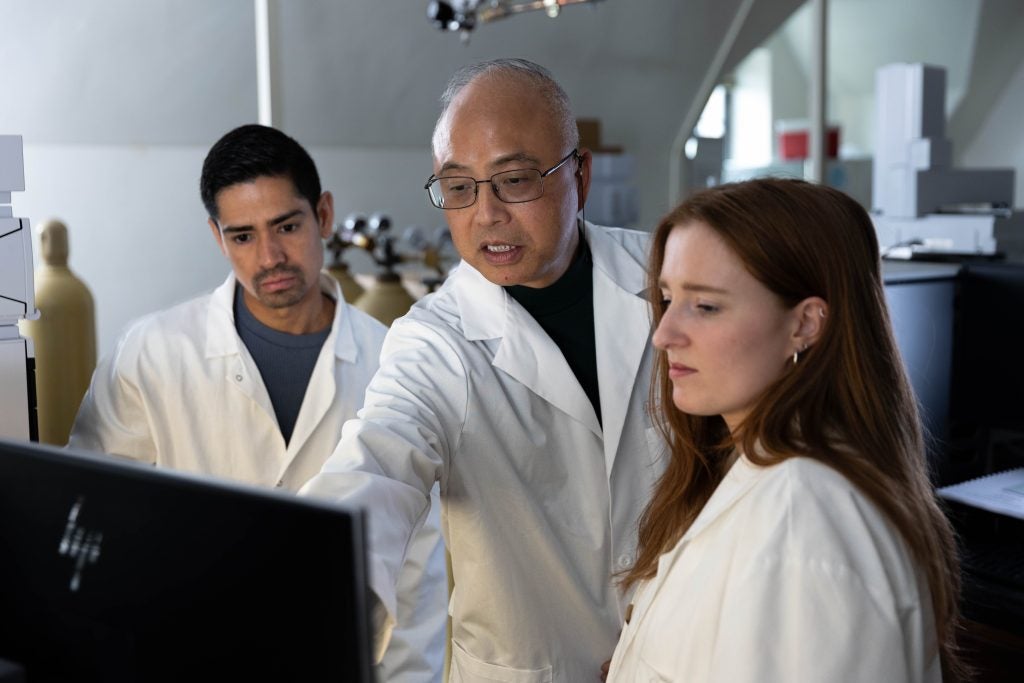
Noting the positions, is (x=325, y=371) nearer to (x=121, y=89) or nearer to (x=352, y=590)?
(x=352, y=590)

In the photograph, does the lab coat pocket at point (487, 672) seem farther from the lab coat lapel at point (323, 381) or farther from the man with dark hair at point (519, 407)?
the lab coat lapel at point (323, 381)

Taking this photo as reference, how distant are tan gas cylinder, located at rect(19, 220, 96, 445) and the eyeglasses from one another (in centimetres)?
83

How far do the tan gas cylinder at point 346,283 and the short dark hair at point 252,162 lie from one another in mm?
929

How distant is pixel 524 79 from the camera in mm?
1376

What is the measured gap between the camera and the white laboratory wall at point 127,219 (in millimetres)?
3365

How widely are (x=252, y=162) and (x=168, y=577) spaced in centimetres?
121

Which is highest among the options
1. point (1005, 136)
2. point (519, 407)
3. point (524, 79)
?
point (1005, 136)

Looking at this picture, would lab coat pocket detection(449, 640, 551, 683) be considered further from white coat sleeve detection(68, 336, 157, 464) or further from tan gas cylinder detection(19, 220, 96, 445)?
tan gas cylinder detection(19, 220, 96, 445)

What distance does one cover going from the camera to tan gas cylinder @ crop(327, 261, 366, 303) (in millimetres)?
2756

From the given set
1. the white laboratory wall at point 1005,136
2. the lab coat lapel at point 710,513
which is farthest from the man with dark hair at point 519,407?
the white laboratory wall at point 1005,136

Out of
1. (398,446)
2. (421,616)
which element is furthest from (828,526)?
(421,616)

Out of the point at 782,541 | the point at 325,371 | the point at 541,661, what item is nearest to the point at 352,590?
the point at 782,541

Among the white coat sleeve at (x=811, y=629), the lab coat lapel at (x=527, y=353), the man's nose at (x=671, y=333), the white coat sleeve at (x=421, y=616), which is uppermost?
the man's nose at (x=671, y=333)

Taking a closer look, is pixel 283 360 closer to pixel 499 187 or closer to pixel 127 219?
pixel 499 187
